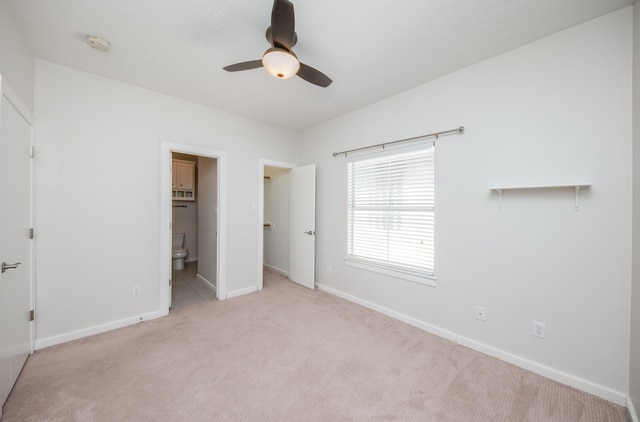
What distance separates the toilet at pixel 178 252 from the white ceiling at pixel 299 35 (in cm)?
316

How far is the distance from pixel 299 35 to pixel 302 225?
105 inches

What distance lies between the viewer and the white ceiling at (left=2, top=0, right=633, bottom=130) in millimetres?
1641

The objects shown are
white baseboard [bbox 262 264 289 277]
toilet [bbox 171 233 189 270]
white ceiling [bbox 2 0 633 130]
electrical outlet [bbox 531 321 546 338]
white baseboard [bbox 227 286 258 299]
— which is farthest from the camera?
toilet [bbox 171 233 189 270]

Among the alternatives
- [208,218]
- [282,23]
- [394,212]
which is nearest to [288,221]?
[208,218]

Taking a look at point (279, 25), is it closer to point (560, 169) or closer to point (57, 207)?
point (560, 169)

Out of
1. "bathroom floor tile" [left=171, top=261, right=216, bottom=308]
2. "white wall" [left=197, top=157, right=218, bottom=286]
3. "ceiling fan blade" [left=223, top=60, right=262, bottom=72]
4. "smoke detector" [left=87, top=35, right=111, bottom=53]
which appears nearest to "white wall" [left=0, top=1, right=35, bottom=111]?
"smoke detector" [left=87, top=35, right=111, bottom=53]

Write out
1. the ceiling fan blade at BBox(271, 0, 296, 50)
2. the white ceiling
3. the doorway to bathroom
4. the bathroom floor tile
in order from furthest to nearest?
the doorway to bathroom
the bathroom floor tile
the white ceiling
the ceiling fan blade at BBox(271, 0, 296, 50)

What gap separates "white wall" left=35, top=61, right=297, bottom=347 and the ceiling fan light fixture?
199 centimetres

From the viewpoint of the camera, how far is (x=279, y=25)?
4.87 ft

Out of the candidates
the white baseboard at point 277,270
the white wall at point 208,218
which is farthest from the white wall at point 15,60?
the white baseboard at point 277,270

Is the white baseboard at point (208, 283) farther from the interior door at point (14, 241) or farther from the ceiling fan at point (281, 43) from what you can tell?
the ceiling fan at point (281, 43)

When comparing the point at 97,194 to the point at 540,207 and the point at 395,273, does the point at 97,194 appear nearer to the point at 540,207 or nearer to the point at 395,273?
the point at 395,273

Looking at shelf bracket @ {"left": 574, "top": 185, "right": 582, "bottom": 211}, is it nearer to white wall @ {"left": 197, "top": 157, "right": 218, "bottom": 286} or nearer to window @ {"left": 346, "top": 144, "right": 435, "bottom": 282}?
window @ {"left": 346, "top": 144, "right": 435, "bottom": 282}

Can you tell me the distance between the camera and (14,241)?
69.6 inches
